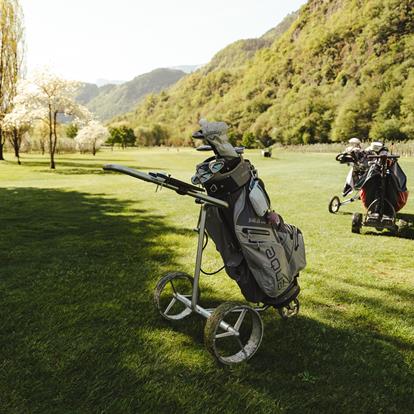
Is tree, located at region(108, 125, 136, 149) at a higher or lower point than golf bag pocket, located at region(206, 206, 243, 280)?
higher

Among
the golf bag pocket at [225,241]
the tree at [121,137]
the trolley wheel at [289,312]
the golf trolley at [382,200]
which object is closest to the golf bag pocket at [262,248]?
the golf bag pocket at [225,241]

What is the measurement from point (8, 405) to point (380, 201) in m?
7.97

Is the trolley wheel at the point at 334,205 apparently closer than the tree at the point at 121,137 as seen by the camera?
Yes

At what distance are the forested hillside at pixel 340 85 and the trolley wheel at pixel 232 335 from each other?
332 feet

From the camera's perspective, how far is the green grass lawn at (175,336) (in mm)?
3064

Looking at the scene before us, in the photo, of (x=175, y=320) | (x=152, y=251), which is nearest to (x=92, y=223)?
(x=152, y=251)

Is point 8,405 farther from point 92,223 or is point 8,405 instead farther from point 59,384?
point 92,223

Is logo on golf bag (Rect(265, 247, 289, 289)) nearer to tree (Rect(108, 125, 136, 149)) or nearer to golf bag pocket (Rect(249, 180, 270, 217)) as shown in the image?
golf bag pocket (Rect(249, 180, 270, 217))

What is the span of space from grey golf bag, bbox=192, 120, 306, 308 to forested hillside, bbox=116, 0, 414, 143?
10082 centimetres

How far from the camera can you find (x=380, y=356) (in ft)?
12.3

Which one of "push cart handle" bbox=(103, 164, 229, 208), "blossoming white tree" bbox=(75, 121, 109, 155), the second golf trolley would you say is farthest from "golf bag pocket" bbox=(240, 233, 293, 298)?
"blossoming white tree" bbox=(75, 121, 109, 155)

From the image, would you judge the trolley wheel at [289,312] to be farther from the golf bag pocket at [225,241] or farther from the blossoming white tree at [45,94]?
the blossoming white tree at [45,94]

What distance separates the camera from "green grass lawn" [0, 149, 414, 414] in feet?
10.1

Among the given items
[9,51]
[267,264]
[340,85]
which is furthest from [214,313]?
[340,85]
